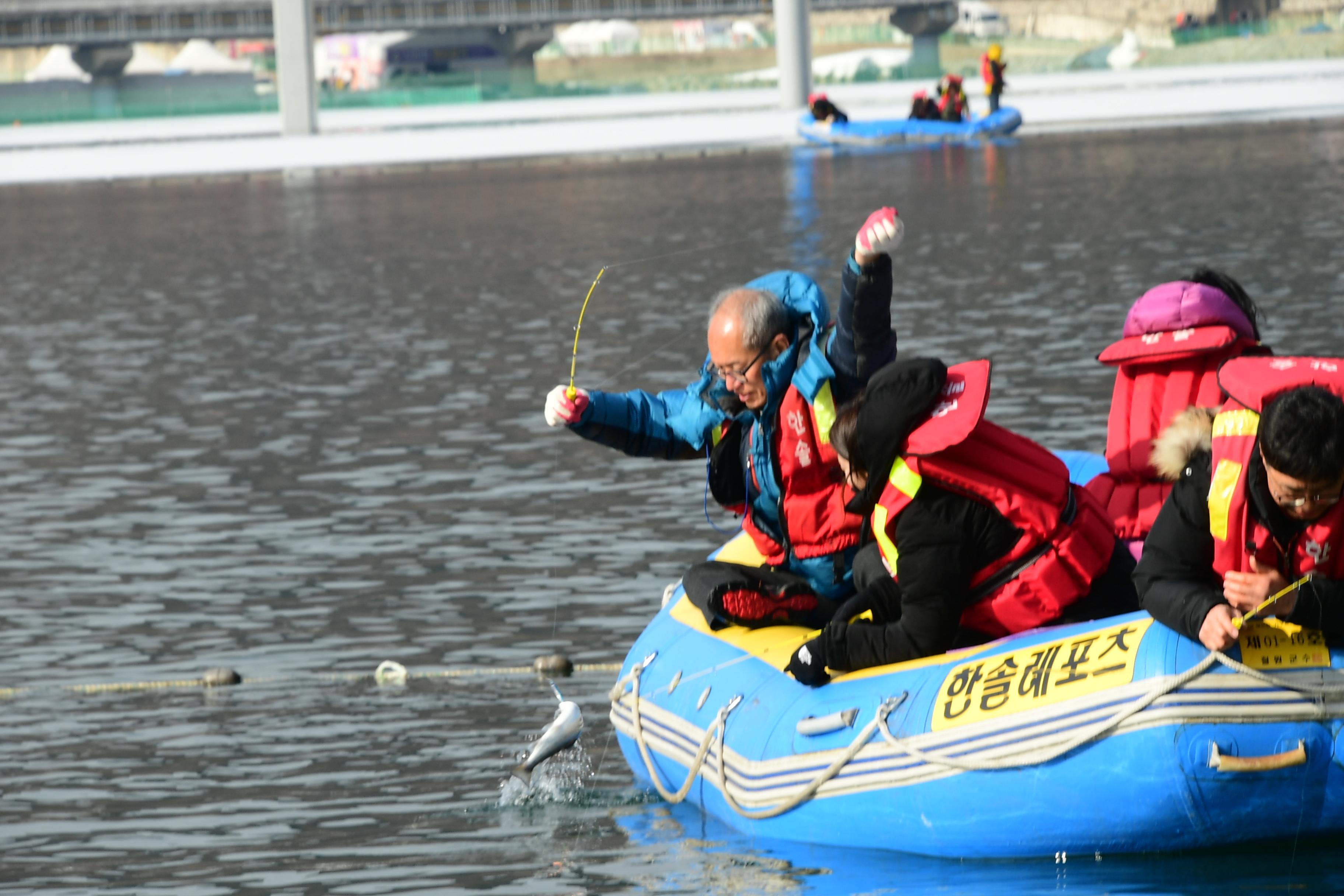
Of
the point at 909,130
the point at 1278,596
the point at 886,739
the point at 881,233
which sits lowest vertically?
the point at 886,739

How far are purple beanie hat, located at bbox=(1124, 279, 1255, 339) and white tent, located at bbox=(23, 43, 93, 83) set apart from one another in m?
73.0

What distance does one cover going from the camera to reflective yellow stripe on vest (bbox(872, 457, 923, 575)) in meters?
5.24

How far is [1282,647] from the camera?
496cm

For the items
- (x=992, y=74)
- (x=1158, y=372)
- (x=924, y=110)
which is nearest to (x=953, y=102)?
(x=924, y=110)

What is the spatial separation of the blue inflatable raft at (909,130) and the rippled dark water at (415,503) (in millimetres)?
12027

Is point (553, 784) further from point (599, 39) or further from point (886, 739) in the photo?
point (599, 39)

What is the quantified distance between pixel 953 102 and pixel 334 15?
109 feet

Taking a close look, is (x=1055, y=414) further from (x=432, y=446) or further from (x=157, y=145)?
(x=157, y=145)

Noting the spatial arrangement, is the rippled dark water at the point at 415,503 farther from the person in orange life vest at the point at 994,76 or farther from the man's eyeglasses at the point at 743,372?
the person in orange life vest at the point at 994,76

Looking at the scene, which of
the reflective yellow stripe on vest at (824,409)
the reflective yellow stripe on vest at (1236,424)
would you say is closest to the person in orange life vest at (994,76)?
the reflective yellow stripe on vest at (824,409)

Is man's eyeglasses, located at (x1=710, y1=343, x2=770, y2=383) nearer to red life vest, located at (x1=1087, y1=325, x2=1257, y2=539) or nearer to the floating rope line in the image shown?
red life vest, located at (x1=1087, y1=325, x2=1257, y2=539)

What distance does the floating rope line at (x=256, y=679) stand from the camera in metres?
8.05

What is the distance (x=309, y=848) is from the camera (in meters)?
6.20

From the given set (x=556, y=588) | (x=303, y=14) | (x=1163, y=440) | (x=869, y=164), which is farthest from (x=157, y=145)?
(x=1163, y=440)
